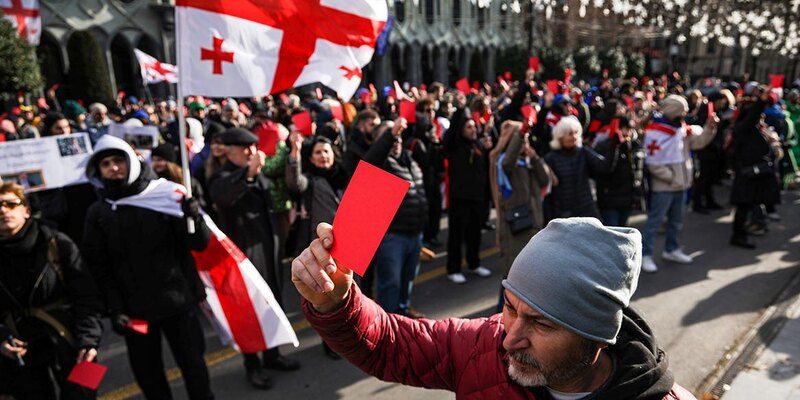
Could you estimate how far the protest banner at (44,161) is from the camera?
420 centimetres

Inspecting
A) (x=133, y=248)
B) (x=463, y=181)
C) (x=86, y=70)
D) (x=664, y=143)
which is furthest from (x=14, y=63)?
(x=664, y=143)

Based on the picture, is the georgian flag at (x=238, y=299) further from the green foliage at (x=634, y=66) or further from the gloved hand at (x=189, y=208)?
the green foliage at (x=634, y=66)

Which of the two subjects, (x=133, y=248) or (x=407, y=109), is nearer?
(x=133, y=248)

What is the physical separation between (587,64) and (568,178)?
29.2 m

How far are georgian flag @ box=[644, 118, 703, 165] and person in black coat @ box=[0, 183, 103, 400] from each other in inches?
202

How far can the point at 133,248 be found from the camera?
2.83 meters

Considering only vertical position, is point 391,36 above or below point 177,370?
above

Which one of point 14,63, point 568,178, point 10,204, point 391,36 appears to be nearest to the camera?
point 10,204

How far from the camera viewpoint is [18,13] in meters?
12.2

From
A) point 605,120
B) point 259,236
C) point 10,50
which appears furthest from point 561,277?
point 10,50

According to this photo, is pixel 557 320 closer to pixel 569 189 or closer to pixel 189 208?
pixel 189 208

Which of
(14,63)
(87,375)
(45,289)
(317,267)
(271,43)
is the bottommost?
(87,375)

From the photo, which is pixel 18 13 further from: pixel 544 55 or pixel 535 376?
pixel 544 55

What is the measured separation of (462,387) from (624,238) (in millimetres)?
633
